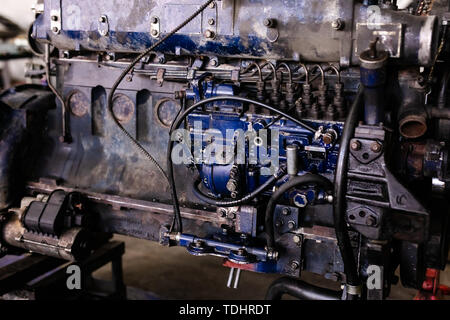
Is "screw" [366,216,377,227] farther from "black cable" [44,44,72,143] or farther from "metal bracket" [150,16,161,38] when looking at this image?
"black cable" [44,44,72,143]

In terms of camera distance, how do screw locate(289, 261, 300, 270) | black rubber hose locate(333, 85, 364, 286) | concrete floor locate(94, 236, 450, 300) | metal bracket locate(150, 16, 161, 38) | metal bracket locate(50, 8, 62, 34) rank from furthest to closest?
1. concrete floor locate(94, 236, 450, 300)
2. metal bracket locate(50, 8, 62, 34)
3. metal bracket locate(150, 16, 161, 38)
4. screw locate(289, 261, 300, 270)
5. black rubber hose locate(333, 85, 364, 286)

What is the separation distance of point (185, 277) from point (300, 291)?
1365mm

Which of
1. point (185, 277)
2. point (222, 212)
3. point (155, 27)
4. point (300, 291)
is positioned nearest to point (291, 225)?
point (222, 212)

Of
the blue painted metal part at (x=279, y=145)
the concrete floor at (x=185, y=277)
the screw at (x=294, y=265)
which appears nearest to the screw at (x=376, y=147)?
the blue painted metal part at (x=279, y=145)

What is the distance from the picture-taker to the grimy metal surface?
1.56 m

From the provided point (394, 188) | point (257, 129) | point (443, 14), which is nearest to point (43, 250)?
point (257, 129)

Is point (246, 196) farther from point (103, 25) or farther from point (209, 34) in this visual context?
point (103, 25)

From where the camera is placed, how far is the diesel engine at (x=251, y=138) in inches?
61.7

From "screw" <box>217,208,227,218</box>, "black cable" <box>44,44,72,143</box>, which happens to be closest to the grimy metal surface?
"black cable" <box>44,44,72,143</box>

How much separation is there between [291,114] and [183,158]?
0.53 m

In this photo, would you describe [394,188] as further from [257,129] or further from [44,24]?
[44,24]

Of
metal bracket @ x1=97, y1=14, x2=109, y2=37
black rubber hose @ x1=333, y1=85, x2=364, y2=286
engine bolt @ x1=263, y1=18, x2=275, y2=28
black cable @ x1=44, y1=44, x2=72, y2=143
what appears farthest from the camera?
black cable @ x1=44, y1=44, x2=72, y2=143

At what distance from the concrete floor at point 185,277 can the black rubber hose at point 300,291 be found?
87cm

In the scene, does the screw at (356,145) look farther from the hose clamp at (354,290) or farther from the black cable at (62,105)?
the black cable at (62,105)
